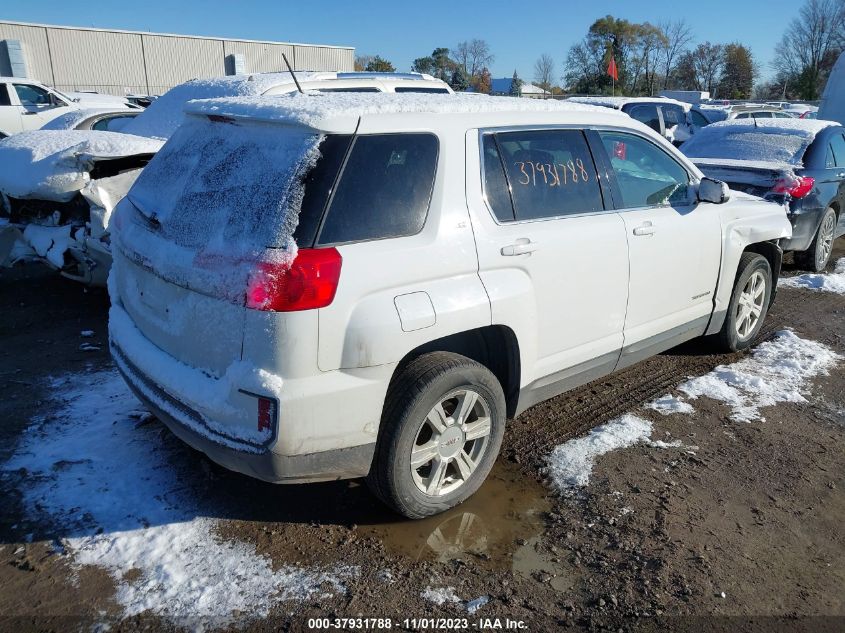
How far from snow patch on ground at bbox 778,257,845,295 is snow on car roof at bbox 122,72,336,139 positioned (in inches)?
220

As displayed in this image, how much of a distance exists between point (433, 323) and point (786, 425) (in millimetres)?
2702

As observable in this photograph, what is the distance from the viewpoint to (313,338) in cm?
255

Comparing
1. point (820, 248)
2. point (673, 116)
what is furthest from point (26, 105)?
point (820, 248)

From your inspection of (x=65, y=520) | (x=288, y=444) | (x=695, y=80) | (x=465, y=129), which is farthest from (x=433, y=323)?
(x=695, y=80)

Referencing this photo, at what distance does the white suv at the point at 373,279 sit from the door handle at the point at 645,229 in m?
0.03

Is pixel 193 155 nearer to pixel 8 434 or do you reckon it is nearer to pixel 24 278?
pixel 8 434

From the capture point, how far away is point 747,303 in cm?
527

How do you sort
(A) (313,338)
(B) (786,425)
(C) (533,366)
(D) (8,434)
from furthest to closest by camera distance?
(B) (786,425) → (D) (8,434) → (C) (533,366) → (A) (313,338)

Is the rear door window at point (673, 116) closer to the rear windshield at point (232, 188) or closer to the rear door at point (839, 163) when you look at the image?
the rear door at point (839, 163)

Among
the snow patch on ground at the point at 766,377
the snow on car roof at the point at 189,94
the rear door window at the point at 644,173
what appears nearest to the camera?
the rear door window at the point at 644,173

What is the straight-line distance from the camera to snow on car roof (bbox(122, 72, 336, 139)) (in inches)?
269

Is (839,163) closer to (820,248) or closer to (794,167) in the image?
(820,248)

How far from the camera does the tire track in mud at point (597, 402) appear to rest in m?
3.91

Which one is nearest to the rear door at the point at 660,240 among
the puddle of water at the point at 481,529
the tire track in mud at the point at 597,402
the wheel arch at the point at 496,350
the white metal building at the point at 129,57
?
the tire track in mud at the point at 597,402
